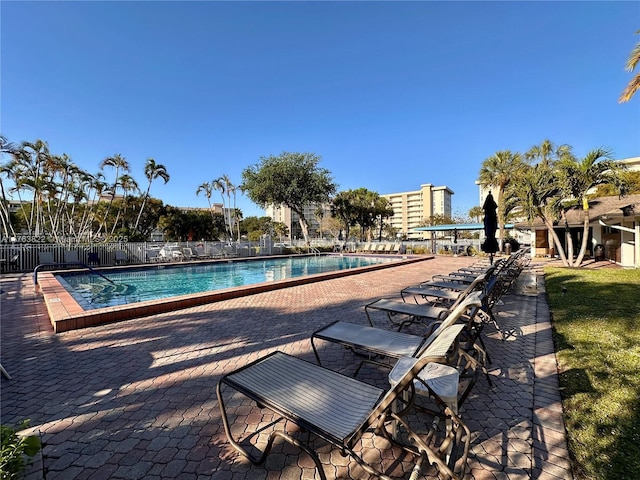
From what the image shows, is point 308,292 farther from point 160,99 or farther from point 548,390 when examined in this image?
point 160,99

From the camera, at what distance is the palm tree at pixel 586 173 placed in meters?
11.1

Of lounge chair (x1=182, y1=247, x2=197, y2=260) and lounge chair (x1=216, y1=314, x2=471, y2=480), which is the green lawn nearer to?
lounge chair (x1=216, y1=314, x2=471, y2=480)

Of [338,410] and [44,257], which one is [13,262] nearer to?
[44,257]

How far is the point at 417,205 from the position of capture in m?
108

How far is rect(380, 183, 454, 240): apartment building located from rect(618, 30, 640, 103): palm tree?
9769 centimetres

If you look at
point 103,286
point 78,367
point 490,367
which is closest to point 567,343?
point 490,367

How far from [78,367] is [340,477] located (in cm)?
336

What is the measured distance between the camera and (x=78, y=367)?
3365mm

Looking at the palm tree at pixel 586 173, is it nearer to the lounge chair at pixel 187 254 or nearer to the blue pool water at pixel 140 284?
the blue pool water at pixel 140 284

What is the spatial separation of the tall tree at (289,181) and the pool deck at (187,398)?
2235cm

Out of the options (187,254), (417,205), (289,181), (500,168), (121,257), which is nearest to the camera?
(121,257)

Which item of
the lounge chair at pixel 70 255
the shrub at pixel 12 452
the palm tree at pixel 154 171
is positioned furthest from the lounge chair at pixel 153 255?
the shrub at pixel 12 452

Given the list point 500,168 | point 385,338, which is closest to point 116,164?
point 385,338

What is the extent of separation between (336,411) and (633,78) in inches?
497
